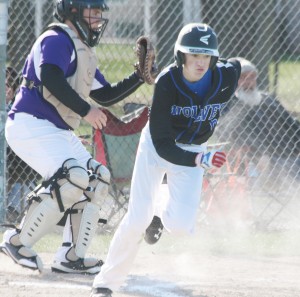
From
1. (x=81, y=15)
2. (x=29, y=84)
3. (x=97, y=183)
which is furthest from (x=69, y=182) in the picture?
(x=81, y=15)

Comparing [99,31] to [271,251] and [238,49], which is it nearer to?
[271,251]

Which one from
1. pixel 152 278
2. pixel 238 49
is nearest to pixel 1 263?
pixel 152 278

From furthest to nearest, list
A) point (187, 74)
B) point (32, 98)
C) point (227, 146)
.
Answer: point (227, 146)
point (32, 98)
point (187, 74)

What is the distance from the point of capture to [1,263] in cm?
691

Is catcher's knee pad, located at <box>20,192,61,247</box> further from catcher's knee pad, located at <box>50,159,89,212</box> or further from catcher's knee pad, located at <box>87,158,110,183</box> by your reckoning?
catcher's knee pad, located at <box>87,158,110,183</box>

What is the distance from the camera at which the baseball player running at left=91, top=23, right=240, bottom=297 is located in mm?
5484

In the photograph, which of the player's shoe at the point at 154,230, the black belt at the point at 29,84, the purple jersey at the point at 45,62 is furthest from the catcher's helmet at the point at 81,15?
the player's shoe at the point at 154,230

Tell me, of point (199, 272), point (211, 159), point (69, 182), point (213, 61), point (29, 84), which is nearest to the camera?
point (211, 159)

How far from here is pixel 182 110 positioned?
5.66 m

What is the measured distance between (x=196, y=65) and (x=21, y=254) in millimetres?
1740

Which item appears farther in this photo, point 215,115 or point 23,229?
point 23,229

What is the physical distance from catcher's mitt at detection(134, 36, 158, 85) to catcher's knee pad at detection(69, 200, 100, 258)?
0.90 metres

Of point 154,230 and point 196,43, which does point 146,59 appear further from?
point 154,230

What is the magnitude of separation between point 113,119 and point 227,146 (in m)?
1.23
